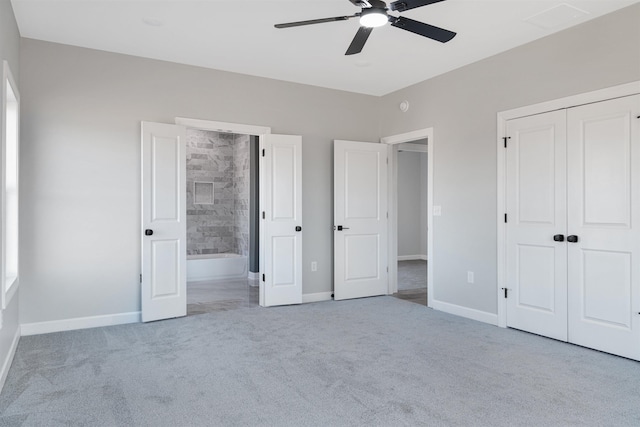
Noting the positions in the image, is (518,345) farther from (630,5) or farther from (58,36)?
(58,36)

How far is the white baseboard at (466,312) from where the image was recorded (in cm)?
441

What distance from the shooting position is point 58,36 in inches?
156

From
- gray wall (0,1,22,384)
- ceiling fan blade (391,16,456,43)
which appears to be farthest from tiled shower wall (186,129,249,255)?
ceiling fan blade (391,16,456,43)

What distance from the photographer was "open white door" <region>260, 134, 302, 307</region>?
509 centimetres

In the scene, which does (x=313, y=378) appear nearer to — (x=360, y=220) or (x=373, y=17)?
(x=373, y=17)

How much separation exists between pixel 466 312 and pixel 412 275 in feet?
9.69

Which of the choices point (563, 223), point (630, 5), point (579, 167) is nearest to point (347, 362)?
point (563, 223)

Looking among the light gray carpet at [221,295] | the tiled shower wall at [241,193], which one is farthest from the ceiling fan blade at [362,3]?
the tiled shower wall at [241,193]

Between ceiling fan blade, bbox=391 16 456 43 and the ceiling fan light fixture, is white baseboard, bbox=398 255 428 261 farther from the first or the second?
the ceiling fan light fixture

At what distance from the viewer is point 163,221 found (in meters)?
4.48

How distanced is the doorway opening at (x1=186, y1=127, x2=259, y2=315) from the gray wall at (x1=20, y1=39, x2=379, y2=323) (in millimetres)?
2481

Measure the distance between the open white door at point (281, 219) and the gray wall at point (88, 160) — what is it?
2.17 feet

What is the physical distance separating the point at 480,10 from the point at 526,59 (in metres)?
0.99

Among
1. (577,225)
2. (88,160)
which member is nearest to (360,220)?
(577,225)
